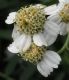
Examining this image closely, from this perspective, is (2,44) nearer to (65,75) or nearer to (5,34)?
(5,34)

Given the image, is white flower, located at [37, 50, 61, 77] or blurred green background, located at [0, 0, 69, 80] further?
blurred green background, located at [0, 0, 69, 80]

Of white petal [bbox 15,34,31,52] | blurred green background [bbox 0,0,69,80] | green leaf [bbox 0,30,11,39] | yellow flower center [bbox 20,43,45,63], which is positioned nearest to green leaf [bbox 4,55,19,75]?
blurred green background [bbox 0,0,69,80]

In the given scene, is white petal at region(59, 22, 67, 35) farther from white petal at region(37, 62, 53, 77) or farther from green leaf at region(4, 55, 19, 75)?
green leaf at region(4, 55, 19, 75)

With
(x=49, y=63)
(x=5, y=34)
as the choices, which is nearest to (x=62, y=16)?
(x=49, y=63)

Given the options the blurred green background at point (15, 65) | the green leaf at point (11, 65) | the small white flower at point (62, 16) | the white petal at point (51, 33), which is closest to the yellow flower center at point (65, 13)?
the small white flower at point (62, 16)

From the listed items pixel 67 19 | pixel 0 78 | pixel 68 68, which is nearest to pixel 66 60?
pixel 68 68

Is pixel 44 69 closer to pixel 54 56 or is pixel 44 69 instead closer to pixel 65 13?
pixel 54 56

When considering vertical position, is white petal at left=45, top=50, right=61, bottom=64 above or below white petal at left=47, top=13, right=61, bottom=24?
below
